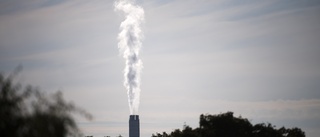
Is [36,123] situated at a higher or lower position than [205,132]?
lower

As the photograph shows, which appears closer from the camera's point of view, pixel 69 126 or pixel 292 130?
pixel 69 126

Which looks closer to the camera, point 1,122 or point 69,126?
point 1,122

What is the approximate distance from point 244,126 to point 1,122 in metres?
65.0

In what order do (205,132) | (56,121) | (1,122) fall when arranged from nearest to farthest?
(1,122), (56,121), (205,132)

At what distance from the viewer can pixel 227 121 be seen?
84875mm

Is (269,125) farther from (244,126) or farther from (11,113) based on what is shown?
(11,113)

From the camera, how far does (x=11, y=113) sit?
86.7 ft

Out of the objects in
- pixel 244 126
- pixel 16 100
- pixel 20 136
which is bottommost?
pixel 20 136

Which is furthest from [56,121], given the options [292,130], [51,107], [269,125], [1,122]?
[292,130]

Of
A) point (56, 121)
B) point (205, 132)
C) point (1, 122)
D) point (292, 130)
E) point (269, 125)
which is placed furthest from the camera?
point (292, 130)

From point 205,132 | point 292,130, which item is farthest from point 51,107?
point 292,130

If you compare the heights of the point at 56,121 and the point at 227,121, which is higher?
the point at 227,121

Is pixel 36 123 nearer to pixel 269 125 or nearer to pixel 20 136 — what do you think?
pixel 20 136

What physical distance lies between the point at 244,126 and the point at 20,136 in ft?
210
